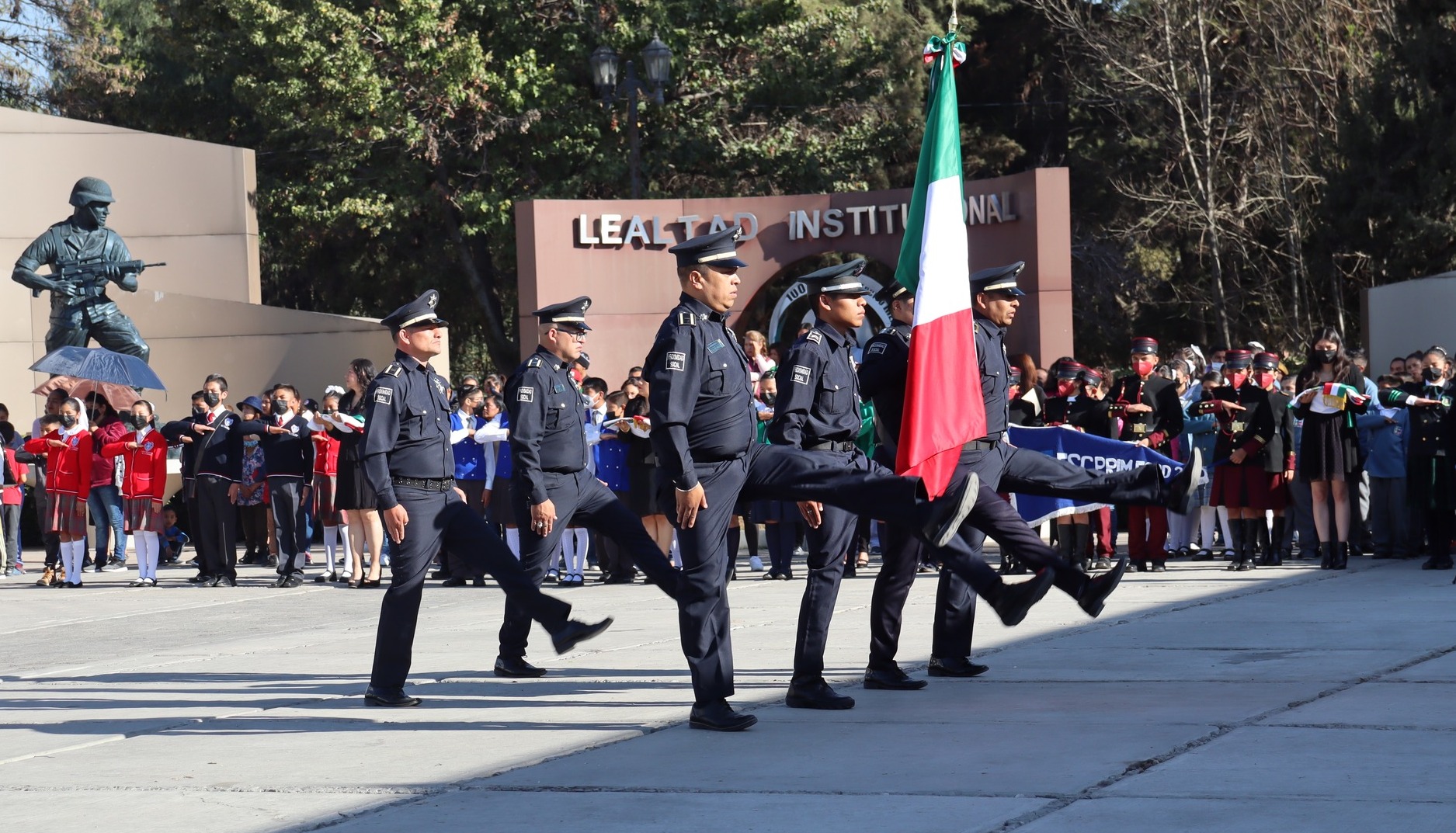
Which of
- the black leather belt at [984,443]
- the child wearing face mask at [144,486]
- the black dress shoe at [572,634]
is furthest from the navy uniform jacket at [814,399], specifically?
the child wearing face mask at [144,486]

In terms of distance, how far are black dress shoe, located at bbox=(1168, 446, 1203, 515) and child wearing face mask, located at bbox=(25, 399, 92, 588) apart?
11.9m

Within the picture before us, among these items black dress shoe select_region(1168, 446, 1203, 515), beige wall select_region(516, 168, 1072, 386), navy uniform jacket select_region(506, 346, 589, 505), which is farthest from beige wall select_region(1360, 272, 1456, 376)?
black dress shoe select_region(1168, 446, 1203, 515)

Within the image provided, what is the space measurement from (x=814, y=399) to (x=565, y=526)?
196 cm

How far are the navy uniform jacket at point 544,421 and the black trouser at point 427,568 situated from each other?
656mm

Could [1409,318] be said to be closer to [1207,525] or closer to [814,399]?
[1207,525]

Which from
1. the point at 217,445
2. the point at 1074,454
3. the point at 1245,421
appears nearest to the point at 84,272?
the point at 217,445

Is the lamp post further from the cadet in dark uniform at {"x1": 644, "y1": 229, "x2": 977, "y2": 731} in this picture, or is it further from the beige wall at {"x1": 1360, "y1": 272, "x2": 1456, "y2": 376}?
the cadet in dark uniform at {"x1": 644, "y1": 229, "x2": 977, "y2": 731}

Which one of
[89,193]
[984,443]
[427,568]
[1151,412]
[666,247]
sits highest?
[89,193]

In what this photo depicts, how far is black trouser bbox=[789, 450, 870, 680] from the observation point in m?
7.45

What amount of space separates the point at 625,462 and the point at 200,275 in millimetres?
12149

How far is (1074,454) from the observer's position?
46.5 feet

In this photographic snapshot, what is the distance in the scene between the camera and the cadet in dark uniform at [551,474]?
866 centimetres

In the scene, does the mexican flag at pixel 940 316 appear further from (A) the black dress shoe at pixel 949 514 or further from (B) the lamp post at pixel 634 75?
(B) the lamp post at pixel 634 75

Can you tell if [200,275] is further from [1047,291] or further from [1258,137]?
[1258,137]
